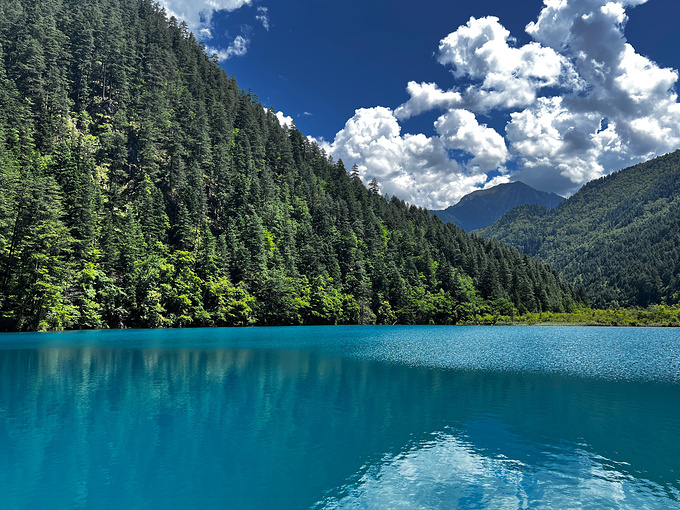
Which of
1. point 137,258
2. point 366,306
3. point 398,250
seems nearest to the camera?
point 137,258

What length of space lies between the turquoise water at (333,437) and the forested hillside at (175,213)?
45.3 m

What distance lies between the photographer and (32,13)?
→ 110438 millimetres

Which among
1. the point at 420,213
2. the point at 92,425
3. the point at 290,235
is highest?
the point at 420,213

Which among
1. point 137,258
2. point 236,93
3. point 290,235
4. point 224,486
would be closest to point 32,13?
point 236,93

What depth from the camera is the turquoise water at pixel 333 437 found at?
38.7 ft

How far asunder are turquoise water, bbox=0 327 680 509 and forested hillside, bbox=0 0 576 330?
45296 millimetres

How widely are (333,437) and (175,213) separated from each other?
305ft

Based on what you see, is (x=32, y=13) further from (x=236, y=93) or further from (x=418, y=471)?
(x=418, y=471)

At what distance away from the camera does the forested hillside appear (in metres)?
70.6

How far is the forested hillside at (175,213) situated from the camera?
70562 mm

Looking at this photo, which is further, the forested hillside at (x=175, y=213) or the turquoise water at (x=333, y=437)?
the forested hillside at (x=175, y=213)

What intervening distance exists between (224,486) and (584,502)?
1034 cm

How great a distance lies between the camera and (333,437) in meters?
16.5

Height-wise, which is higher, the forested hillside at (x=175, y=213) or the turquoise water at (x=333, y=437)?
the forested hillside at (x=175, y=213)
